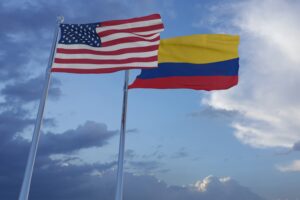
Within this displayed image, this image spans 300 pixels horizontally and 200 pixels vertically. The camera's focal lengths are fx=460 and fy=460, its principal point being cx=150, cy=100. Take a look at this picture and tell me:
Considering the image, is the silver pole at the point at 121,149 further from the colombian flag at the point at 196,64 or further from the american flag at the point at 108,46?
the american flag at the point at 108,46

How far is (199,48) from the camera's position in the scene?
26531 millimetres

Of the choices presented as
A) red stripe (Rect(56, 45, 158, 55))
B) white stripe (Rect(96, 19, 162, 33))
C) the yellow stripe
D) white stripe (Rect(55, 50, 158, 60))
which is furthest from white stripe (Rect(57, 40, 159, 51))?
the yellow stripe

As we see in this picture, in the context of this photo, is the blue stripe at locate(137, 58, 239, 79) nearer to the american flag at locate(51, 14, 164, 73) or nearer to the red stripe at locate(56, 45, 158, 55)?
the american flag at locate(51, 14, 164, 73)

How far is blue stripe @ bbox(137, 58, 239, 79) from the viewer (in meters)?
25.7

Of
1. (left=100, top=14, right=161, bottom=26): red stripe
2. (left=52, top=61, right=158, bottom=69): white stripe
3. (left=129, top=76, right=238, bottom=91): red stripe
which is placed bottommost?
(left=52, top=61, right=158, bottom=69): white stripe

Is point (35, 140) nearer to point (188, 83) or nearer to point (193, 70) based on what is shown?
point (188, 83)

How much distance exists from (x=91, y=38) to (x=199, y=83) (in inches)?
269

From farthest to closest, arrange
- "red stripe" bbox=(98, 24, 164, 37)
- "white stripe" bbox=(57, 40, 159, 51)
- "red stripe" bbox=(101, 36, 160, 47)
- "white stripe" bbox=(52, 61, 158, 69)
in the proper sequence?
"red stripe" bbox=(98, 24, 164, 37), "red stripe" bbox=(101, 36, 160, 47), "white stripe" bbox=(57, 40, 159, 51), "white stripe" bbox=(52, 61, 158, 69)

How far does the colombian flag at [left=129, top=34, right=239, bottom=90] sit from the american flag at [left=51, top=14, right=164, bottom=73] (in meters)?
3.02

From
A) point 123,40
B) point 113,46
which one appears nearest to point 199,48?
point 123,40

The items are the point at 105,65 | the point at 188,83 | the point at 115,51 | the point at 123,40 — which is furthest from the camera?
the point at 188,83

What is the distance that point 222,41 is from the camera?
26719 mm

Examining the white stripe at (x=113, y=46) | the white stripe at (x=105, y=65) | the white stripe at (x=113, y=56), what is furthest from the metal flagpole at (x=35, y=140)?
the white stripe at (x=113, y=56)

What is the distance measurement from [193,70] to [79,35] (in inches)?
277
